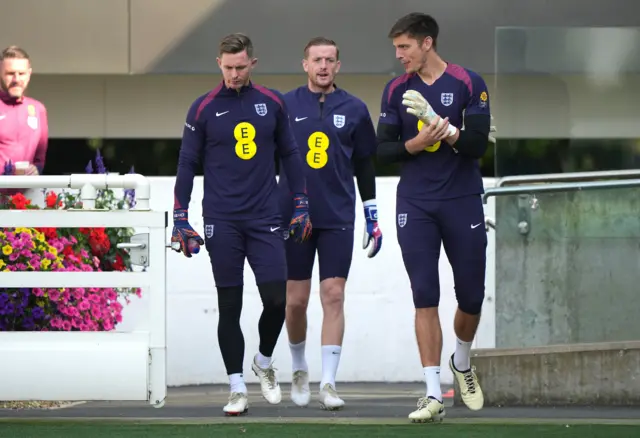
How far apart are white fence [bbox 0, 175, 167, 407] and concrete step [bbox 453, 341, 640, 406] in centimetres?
240

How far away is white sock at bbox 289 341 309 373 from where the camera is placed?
30.7 feet

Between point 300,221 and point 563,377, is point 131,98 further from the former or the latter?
point 563,377

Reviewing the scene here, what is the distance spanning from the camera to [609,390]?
912 centimetres

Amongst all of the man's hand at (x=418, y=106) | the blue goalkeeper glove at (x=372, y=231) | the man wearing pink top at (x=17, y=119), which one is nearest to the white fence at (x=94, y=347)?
the man's hand at (x=418, y=106)

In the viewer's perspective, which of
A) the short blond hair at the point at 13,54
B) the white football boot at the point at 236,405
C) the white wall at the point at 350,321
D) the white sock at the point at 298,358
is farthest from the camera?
the white wall at the point at 350,321

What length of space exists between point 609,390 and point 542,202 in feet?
4.62

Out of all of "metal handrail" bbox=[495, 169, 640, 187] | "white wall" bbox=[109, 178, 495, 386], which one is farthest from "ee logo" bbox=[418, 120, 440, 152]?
"white wall" bbox=[109, 178, 495, 386]

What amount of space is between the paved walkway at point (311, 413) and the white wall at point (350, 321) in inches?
55.8

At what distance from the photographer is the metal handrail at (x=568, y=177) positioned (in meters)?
10.1

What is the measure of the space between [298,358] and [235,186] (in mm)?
1404

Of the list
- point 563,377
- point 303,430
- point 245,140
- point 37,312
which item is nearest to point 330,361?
point 563,377

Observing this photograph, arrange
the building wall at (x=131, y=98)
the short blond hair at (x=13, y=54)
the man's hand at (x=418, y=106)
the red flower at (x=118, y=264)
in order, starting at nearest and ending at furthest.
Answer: the man's hand at (x=418, y=106)
the red flower at (x=118, y=264)
the short blond hair at (x=13, y=54)
the building wall at (x=131, y=98)

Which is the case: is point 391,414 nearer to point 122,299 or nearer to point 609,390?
point 609,390

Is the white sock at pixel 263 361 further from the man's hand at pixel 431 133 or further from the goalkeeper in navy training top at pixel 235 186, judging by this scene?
the man's hand at pixel 431 133
